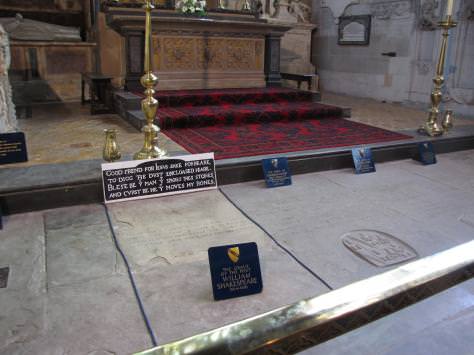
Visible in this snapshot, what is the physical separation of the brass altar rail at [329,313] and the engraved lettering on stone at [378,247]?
5.24ft

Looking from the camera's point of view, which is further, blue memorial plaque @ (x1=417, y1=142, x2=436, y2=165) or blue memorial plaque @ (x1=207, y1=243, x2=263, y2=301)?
blue memorial plaque @ (x1=417, y1=142, x2=436, y2=165)

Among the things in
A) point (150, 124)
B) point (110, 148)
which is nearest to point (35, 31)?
point (150, 124)

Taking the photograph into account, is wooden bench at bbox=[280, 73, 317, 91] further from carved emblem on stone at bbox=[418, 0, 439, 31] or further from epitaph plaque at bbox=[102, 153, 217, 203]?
epitaph plaque at bbox=[102, 153, 217, 203]

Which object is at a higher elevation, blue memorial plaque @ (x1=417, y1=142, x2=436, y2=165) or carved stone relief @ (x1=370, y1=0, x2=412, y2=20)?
carved stone relief @ (x1=370, y1=0, x2=412, y2=20)

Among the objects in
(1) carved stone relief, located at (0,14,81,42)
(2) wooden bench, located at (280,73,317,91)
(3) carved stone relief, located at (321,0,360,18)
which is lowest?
(2) wooden bench, located at (280,73,317,91)

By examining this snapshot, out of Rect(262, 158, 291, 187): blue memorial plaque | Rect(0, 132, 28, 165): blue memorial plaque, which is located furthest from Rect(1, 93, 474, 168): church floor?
Rect(262, 158, 291, 187): blue memorial plaque

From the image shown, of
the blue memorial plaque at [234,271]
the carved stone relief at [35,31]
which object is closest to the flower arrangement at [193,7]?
the carved stone relief at [35,31]

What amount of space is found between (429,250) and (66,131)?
4139 millimetres

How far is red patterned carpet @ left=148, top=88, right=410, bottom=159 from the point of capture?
455cm

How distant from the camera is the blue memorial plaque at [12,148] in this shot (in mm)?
Answer: 3613

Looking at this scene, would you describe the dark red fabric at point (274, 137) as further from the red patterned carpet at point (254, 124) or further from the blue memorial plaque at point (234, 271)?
the blue memorial plaque at point (234, 271)

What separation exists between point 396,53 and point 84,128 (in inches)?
246

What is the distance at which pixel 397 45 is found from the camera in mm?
8516

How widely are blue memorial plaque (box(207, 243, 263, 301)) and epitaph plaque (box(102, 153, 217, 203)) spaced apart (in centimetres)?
138
